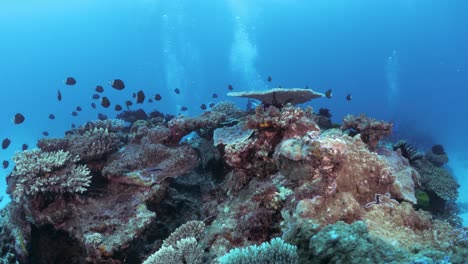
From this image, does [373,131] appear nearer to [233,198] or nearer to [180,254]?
[233,198]

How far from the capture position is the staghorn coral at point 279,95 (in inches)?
254

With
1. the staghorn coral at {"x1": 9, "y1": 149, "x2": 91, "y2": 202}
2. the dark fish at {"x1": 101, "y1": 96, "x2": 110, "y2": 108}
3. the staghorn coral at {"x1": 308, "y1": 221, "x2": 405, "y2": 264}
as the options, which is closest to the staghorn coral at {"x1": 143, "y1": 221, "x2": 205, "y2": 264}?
the staghorn coral at {"x1": 308, "y1": 221, "x2": 405, "y2": 264}

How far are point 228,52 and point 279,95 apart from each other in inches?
4859

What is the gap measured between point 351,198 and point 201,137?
439cm

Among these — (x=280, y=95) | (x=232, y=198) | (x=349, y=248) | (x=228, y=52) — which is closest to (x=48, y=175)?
(x=232, y=198)

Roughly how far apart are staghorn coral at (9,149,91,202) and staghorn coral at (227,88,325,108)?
3310 mm

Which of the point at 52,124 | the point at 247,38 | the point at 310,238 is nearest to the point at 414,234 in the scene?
the point at 310,238

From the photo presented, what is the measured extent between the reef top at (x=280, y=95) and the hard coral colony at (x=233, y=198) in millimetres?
31

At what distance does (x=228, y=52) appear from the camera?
126 m

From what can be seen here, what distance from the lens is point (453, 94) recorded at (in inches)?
2869

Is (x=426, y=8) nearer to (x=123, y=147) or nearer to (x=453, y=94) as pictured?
(x=453, y=94)

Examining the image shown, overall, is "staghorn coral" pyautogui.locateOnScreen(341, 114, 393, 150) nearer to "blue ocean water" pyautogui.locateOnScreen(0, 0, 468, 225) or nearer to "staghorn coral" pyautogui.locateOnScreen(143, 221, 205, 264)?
"staghorn coral" pyautogui.locateOnScreen(143, 221, 205, 264)

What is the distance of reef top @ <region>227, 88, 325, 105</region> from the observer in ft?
21.2

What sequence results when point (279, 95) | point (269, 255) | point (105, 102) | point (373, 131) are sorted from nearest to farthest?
1. point (269, 255)
2. point (373, 131)
3. point (279, 95)
4. point (105, 102)
